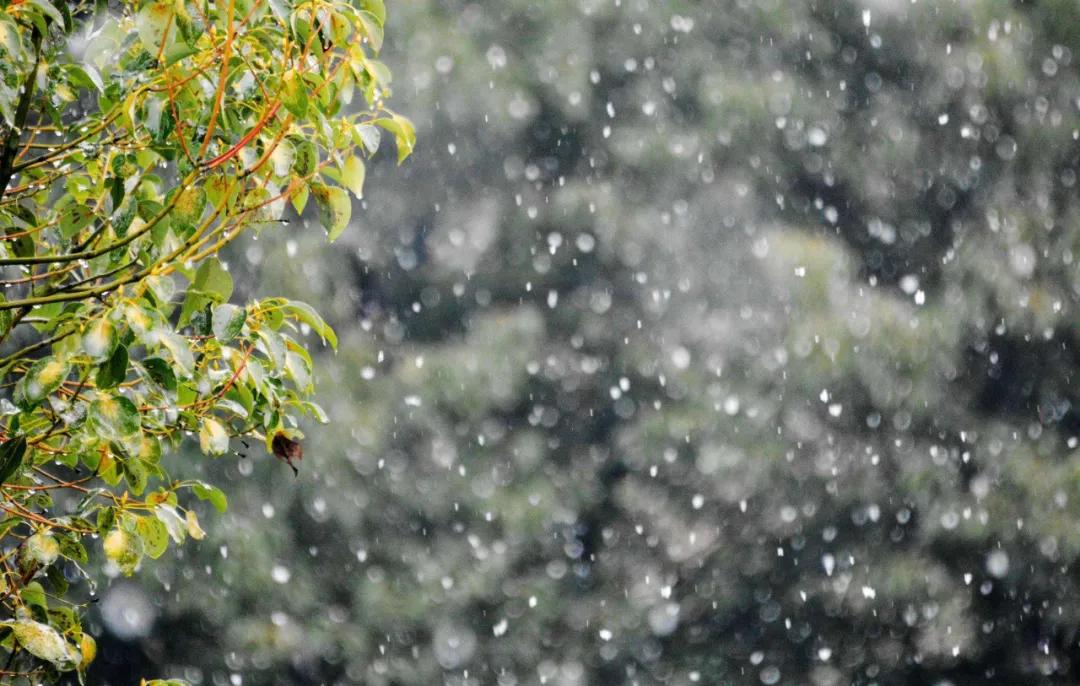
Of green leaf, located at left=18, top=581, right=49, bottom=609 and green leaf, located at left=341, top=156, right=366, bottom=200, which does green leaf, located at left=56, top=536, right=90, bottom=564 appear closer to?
green leaf, located at left=18, top=581, right=49, bottom=609

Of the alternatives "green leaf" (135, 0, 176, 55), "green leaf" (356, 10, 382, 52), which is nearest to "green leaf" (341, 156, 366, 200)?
"green leaf" (356, 10, 382, 52)

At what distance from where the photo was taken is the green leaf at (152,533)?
3.89ft

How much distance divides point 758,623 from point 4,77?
134 inches

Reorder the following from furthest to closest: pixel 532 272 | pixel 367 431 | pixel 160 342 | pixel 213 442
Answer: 1. pixel 532 272
2. pixel 367 431
3. pixel 213 442
4. pixel 160 342

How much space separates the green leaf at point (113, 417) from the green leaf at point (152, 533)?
0.18 metres

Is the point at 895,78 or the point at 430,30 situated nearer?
the point at 430,30

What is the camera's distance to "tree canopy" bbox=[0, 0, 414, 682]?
3.38 feet

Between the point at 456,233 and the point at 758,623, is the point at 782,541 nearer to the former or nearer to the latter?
the point at 758,623

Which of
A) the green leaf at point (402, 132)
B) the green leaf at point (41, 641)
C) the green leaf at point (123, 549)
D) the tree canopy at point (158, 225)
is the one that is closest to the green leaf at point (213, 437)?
the tree canopy at point (158, 225)

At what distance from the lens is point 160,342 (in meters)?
1.02

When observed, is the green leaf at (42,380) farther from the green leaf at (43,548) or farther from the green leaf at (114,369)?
the green leaf at (43,548)

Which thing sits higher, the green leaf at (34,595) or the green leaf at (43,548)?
the green leaf at (43,548)

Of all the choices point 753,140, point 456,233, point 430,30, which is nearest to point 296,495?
point 456,233

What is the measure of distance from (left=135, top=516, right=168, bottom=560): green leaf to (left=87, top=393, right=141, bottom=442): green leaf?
0.18 m
